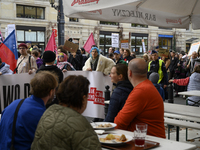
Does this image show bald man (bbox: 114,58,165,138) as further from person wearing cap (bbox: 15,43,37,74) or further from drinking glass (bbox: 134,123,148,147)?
person wearing cap (bbox: 15,43,37,74)

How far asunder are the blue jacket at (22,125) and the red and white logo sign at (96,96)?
176 inches

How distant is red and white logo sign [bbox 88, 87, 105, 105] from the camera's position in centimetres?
710

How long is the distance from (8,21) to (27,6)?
8.37 ft

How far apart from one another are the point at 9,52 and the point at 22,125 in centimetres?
533

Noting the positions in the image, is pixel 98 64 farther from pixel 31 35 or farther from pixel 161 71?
pixel 31 35

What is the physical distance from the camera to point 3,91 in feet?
20.5

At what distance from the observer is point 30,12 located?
24875 millimetres

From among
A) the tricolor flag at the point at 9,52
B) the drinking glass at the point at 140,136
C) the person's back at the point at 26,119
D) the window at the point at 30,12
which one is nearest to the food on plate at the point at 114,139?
the drinking glass at the point at 140,136

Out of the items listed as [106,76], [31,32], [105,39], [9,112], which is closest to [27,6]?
[31,32]

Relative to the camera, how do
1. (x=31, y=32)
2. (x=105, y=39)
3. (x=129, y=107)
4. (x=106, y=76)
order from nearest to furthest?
1. (x=129, y=107)
2. (x=106, y=76)
3. (x=31, y=32)
4. (x=105, y=39)

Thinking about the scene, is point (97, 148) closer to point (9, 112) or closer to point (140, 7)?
point (9, 112)

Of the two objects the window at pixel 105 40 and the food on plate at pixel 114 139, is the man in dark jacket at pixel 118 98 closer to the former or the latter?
the food on plate at pixel 114 139

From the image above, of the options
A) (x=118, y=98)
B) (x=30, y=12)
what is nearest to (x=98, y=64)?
(x=118, y=98)

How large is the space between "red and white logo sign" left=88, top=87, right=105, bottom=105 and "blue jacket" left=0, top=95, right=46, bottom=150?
447cm
